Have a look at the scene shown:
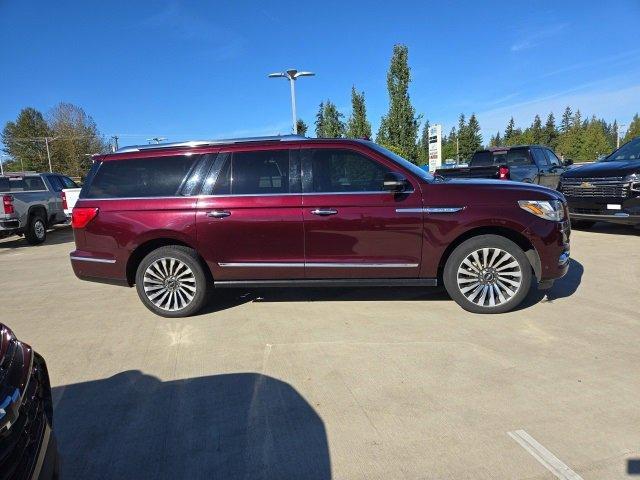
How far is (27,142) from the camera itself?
6150cm

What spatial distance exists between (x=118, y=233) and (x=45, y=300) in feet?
6.58

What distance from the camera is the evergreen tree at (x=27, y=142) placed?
198ft

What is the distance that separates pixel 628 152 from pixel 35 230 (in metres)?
14.4

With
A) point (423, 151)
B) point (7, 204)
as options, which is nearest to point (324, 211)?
point (7, 204)

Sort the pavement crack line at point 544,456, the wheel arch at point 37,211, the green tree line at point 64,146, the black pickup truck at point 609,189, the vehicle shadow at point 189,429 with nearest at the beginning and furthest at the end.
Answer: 1. the pavement crack line at point 544,456
2. the vehicle shadow at point 189,429
3. the black pickup truck at point 609,189
4. the wheel arch at point 37,211
5. the green tree line at point 64,146

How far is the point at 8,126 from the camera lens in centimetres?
7044

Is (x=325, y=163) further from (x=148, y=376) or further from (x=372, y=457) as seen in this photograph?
(x=372, y=457)

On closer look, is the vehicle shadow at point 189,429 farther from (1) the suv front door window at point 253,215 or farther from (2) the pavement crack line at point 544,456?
(1) the suv front door window at point 253,215

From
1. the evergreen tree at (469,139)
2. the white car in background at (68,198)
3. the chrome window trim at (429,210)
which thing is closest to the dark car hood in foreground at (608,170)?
the chrome window trim at (429,210)

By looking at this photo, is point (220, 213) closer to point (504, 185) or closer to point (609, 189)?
point (504, 185)

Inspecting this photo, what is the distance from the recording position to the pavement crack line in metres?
2.21

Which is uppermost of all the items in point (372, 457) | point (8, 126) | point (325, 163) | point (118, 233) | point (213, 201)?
point (8, 126)

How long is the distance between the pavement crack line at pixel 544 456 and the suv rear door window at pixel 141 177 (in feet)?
12.9

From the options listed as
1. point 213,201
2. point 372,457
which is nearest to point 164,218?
point 213,201
